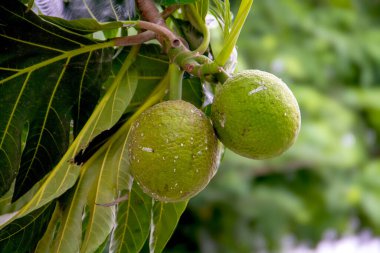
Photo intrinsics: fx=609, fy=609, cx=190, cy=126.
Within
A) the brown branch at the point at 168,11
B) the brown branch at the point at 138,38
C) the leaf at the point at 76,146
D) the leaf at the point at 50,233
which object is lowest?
the leaf at the point at 50,233

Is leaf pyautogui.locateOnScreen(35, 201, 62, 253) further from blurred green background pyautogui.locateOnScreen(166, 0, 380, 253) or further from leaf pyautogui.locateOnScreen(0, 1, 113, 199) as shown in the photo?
blurred green background pyautogui.locateOnScreen(166, 0, 380, 253)

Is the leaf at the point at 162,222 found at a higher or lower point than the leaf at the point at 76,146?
lower

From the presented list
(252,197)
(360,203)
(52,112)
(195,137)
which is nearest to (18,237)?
(52,112)

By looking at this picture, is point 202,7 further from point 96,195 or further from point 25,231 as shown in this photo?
point 25,231

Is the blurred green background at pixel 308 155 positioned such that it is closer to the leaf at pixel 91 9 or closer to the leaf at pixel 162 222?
the leaf at pixel 162 222

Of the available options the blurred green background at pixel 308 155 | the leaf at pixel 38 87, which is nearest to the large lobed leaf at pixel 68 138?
the leaf at pixel 38 87

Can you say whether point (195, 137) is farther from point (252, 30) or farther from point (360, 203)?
point (360, 203)

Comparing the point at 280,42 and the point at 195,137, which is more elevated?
the point at 195,137

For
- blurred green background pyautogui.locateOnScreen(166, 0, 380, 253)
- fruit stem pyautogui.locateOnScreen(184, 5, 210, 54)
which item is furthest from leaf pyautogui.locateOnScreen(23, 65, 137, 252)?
blurred green background pyautogui.locateOnScreen(166, 0, 380, 253)
